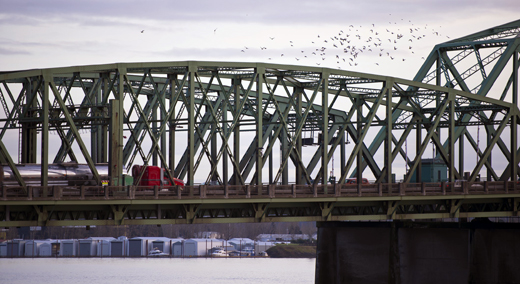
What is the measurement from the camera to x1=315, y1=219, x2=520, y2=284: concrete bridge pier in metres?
74.6

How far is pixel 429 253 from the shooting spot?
76812mm

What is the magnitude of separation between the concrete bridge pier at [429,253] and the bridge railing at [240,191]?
4.35 m

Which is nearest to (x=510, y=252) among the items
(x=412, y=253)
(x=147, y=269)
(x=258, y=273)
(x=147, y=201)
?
(x=412, y=253)

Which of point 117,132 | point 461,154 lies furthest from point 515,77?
point 117,132

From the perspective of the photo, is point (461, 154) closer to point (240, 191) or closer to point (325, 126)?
point (325, 126)

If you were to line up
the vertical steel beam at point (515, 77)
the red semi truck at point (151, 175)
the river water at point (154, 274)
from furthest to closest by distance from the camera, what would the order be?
the river water at point (154, 274) < the vertical steel beam at point (515, 77) < the red semi truck at point (151, 175)

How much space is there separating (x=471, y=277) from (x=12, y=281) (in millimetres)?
83882

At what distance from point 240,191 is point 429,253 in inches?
953

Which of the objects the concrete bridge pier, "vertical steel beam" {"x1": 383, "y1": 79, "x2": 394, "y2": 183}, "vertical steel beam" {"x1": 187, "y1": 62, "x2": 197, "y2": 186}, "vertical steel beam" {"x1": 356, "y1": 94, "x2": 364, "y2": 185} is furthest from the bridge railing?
the concrete bridge pier

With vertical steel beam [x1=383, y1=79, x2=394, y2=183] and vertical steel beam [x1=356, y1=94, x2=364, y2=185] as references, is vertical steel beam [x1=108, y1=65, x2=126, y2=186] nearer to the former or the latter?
vertical steel beam [x1=356, y1=94, x2=364, y2=185]

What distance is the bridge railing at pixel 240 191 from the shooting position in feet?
175

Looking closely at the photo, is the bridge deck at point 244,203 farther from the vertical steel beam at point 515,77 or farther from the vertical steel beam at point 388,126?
the vertical steel beam at point 515,77

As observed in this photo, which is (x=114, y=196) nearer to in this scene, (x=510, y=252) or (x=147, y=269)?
(x=510, y=252)

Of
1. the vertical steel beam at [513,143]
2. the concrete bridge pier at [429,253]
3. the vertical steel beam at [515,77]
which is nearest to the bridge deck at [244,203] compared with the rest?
the concrete bridge pier at [429,253]
